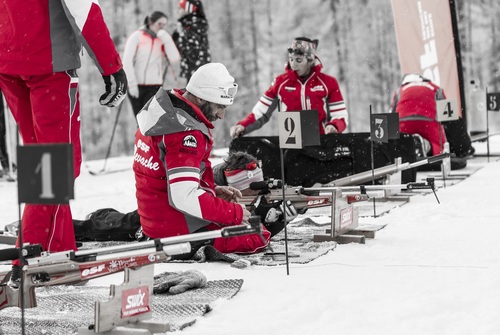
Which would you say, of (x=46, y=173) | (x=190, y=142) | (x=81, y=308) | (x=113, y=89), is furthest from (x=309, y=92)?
(x=46, y=173)

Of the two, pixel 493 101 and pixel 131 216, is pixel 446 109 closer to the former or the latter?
pixel 493 101

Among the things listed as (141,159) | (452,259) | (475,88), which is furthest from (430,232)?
(475,88)

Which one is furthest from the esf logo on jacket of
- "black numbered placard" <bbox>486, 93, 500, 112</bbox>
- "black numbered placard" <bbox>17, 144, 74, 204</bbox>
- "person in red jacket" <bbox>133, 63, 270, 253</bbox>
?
"black numbered placard" <bbox>486, 93, 500, 112</bbox>

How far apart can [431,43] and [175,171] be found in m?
5.95

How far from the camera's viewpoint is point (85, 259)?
2.44 meters

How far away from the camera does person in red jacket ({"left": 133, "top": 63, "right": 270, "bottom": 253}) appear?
3445 millimetres

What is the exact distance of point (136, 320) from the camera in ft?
8.18

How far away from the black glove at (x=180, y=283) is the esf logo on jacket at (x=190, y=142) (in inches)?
21.2

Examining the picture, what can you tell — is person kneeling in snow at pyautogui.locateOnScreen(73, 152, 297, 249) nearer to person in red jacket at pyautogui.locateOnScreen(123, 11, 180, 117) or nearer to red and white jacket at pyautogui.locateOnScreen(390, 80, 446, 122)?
red and white jacket at pyautogui.locateOnScreen(390, 80, 446, 122)

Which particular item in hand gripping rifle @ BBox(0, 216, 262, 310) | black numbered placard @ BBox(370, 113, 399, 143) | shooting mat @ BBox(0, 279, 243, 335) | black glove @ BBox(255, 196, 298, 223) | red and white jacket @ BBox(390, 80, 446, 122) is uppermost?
red and white jacket @ BBox(390, 80, 446, 122)

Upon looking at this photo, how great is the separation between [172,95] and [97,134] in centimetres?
1361

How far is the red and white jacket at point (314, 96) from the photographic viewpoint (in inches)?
263

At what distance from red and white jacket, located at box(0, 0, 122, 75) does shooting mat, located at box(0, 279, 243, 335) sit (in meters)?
0.81

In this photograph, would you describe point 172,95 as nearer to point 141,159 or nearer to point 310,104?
point 141,159
